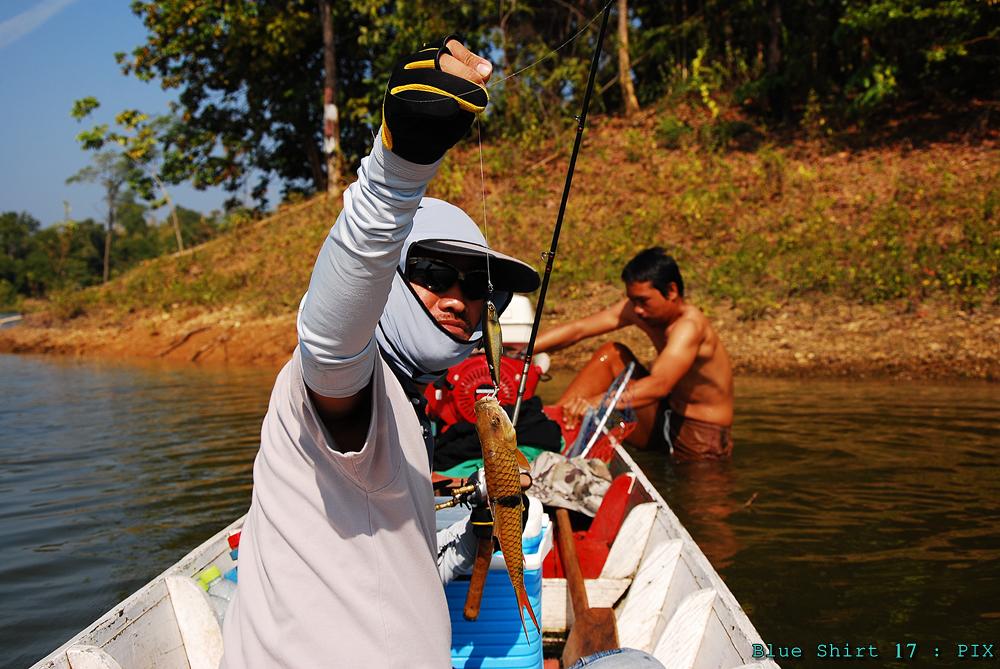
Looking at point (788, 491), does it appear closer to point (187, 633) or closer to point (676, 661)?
point (676, 661)

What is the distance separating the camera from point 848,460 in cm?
771

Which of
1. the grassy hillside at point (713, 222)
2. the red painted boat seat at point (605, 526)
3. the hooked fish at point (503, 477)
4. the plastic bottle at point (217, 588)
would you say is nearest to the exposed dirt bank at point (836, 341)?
the grassy hillside at point (713, 222)

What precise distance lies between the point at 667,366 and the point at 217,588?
477 centimetres

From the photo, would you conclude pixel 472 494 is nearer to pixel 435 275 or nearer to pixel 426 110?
pixel 435 275

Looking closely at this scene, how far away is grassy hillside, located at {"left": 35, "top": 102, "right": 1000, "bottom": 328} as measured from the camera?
13812mm

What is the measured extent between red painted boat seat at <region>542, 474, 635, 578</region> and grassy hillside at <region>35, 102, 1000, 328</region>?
9.53m

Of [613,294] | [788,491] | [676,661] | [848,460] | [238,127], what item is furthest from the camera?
[238,127]

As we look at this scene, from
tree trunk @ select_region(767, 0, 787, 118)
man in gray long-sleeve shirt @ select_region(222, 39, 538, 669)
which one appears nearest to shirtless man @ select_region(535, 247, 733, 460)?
man in gray long-sleeve shirt @ select_region(222, 39, 538, 669)

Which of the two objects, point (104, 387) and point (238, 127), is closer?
point (104, 387)

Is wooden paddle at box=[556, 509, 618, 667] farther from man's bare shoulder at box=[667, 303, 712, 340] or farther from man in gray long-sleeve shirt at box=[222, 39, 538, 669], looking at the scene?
man's bare shoulder at box=[667, 303, 712, 340]

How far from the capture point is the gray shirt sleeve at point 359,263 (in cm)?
135

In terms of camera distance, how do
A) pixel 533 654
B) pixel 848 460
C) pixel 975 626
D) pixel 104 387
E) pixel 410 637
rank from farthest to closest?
pixel 104 387 < pixel 848 460 < pixel 975 626 < pixel 533 654 < pixel 410 637

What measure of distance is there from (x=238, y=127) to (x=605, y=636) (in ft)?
81.0

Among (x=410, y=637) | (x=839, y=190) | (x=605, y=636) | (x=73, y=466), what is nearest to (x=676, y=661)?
(x=605, y=636)
